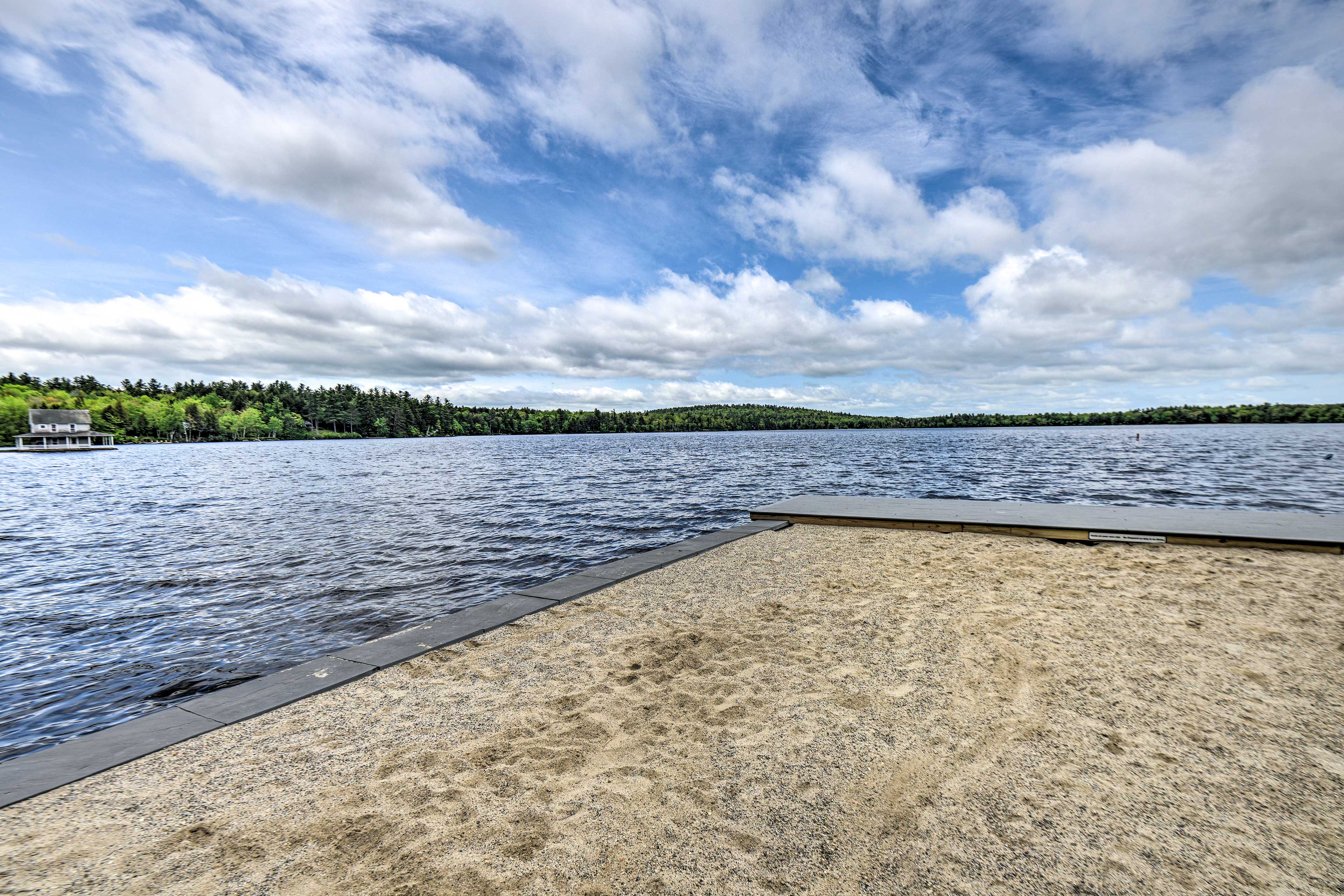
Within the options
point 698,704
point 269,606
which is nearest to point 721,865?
point 698,704

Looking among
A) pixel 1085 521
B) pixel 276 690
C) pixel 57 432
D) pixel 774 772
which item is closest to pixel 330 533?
pixel 276 690

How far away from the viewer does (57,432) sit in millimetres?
98500

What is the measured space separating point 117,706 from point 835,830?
24.5ft

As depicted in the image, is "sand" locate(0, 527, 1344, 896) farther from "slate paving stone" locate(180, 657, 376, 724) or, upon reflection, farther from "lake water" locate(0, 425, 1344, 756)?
"lake water" locate(0, 425, 1344, 756)

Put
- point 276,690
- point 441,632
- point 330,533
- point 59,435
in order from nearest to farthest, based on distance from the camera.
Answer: point 276,690, point 441,632, point 330,533, point 59,435

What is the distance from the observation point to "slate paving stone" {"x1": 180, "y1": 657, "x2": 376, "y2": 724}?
4.41 meters

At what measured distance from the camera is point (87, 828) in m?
3.07

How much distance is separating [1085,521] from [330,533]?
18.9m

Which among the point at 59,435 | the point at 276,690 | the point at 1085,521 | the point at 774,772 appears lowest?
the point at 59,435

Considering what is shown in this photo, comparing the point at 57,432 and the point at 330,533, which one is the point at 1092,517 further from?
the point at 57,432

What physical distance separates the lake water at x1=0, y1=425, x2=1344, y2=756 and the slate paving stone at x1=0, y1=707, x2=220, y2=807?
6.62ft

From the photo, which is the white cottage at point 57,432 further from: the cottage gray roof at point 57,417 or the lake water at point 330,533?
the lake water at point 330,533

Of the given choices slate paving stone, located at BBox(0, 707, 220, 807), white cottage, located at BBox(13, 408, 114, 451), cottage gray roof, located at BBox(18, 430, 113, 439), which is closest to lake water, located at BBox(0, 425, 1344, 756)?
slate paving stone, located at BBox(0, 707, 220, 807)

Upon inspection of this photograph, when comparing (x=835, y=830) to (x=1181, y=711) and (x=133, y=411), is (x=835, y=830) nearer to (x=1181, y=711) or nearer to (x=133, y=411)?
(x=1181, y=711)
